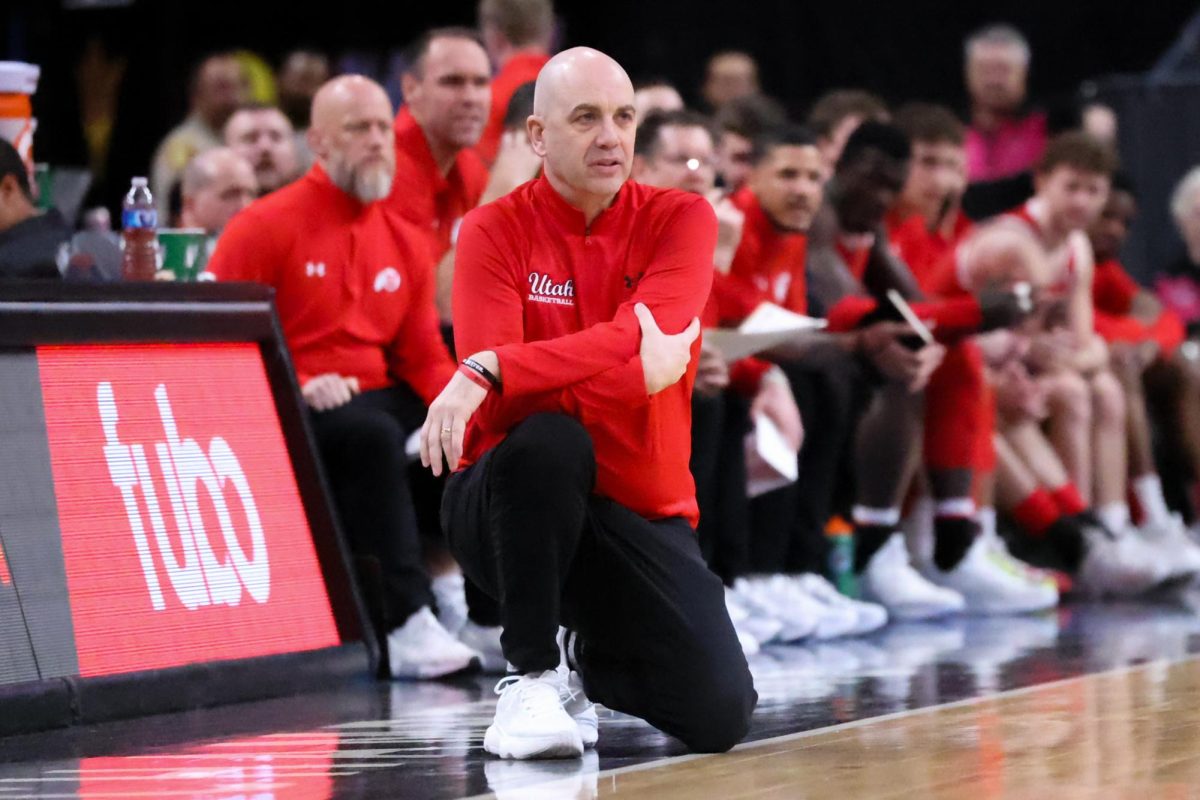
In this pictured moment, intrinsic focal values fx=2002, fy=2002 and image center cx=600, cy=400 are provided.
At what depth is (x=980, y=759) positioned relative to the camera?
354cm

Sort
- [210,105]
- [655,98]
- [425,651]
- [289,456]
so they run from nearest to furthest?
[289,456] < [425,651] < [655,98] < [210,105]

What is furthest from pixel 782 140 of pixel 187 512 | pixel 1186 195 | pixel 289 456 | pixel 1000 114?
pixel 1186 195

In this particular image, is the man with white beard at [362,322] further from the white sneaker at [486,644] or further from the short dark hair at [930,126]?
the short dark hair at [930,126]

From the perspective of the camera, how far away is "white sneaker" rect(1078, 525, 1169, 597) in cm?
725

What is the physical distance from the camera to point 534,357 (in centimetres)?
352

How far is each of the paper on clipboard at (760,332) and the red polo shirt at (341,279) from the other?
745 mm

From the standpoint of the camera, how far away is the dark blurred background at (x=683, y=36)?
10.7 m

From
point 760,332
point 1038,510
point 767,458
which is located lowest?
point 1038,510

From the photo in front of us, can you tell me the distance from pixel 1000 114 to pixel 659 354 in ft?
18.7

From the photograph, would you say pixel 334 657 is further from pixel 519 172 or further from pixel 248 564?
pixel 519 172

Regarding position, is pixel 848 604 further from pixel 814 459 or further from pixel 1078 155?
pixel 1078 155

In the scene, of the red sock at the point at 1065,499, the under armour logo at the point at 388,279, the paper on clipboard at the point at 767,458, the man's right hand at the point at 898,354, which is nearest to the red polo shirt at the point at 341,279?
the under armour logo at the point at 388,279

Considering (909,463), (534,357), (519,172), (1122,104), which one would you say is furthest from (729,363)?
(1122,104)

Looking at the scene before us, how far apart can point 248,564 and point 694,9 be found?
23.4 feet
